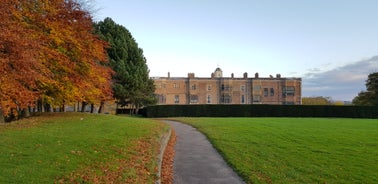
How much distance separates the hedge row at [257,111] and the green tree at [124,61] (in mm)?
4128

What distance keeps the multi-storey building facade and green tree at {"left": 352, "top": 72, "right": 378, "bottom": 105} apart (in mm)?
18887

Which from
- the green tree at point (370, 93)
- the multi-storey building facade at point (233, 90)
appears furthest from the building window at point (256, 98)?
the green tree at point (370, 93)

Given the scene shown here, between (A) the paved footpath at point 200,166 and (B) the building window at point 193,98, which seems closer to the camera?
(A) the paved footpath at point 200,166

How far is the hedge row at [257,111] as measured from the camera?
1737 inches

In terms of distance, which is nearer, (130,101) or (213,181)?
(213,181)

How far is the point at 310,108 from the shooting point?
1811 inches

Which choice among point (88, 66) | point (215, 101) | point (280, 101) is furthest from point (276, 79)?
point (88, 66)

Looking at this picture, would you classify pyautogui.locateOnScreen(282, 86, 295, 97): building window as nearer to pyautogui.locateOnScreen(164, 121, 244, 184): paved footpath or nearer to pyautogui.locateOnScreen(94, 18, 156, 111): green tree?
pyautogui.locateOnScreen(94, 18, 156, 111): green tree

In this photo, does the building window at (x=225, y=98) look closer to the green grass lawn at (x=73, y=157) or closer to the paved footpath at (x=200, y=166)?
the paved footpath at (x=200, y=166)

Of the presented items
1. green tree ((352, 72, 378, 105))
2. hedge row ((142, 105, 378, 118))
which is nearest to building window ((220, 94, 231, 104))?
green tree ((352, 72, 378, 105))

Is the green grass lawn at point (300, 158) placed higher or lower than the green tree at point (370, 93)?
lower

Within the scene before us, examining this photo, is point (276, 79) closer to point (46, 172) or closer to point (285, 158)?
point (285, 158)

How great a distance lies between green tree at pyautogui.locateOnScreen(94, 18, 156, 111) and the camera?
37.5 metres

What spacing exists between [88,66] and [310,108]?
118 feet
